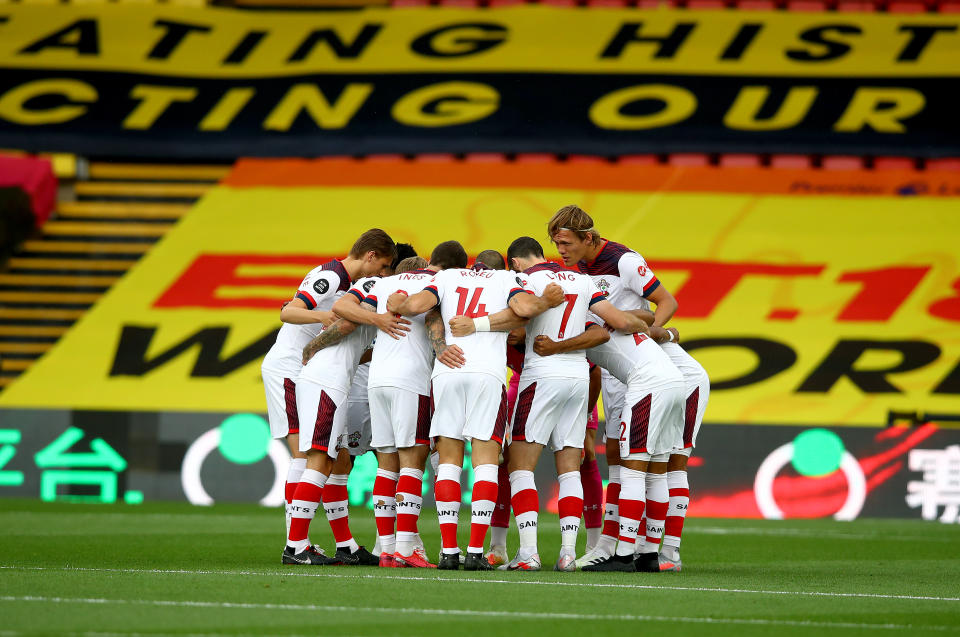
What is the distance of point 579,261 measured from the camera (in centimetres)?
915

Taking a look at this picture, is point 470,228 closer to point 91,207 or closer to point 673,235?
point 673,235

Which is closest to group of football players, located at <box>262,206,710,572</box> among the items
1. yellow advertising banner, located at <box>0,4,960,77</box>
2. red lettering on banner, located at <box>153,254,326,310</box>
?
red lettering on banner, located at <box>153,254,326,310</box>

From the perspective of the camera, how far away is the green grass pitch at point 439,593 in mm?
5793

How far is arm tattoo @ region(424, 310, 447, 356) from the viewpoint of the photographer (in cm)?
843

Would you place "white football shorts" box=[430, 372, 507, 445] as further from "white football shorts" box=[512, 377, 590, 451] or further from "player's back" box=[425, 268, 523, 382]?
"white football shorts" box=[512, 377, 590, 451]

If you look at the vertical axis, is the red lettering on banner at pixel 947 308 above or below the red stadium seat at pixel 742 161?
below

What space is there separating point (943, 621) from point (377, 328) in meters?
4.07

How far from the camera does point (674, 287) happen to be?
1953 cm

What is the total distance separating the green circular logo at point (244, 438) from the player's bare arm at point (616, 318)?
8399mm

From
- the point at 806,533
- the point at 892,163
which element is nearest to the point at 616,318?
the point at 806,533

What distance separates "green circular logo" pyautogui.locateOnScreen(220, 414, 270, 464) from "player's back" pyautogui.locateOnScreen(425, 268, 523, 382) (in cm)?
818

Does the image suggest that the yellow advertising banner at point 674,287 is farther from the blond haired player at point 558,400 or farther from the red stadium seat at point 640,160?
the blond haired player at point 558,400

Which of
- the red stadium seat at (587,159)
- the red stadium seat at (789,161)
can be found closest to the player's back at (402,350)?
the red stadium seat at (587,159)

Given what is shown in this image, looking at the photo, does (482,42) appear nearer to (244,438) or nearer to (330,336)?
(244,438)
